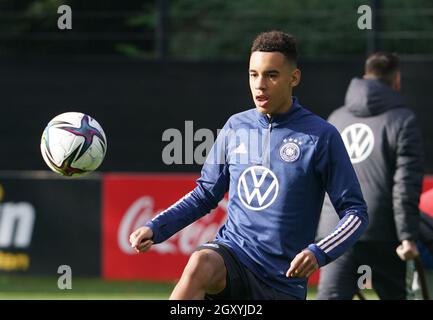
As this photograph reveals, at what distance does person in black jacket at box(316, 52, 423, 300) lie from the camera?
25.2 feet

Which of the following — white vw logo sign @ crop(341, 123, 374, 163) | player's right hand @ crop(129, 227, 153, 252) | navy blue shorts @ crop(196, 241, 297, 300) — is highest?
white vw logo sign @ crop(341, 123, 374, 163)

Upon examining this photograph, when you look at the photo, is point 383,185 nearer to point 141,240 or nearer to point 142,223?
point 141,240

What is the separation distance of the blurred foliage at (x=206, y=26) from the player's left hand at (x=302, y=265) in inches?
360

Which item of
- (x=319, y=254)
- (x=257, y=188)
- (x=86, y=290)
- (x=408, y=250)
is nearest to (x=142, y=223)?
(x=86, y=290)

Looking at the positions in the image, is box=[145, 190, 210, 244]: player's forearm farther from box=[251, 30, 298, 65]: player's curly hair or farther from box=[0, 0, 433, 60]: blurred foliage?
box=[0, 0, 433, 60]: blurred foliage

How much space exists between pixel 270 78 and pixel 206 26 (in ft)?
31.9

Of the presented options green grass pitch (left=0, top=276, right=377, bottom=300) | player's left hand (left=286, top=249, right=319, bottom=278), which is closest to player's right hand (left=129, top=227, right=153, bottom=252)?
player's left hand (left=286, top=249, right=319, bottom=278)

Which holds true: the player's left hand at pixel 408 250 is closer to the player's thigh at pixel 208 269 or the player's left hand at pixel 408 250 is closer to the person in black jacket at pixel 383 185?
the person in black jacket at pixel 383 185

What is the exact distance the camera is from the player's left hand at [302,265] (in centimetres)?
543

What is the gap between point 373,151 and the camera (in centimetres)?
776

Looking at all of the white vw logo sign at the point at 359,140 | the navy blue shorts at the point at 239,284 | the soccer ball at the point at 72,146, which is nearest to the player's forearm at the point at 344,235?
the navy blue shorts at the point at 239,284

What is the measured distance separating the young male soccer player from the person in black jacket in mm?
1780

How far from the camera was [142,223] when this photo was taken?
12172 mm
